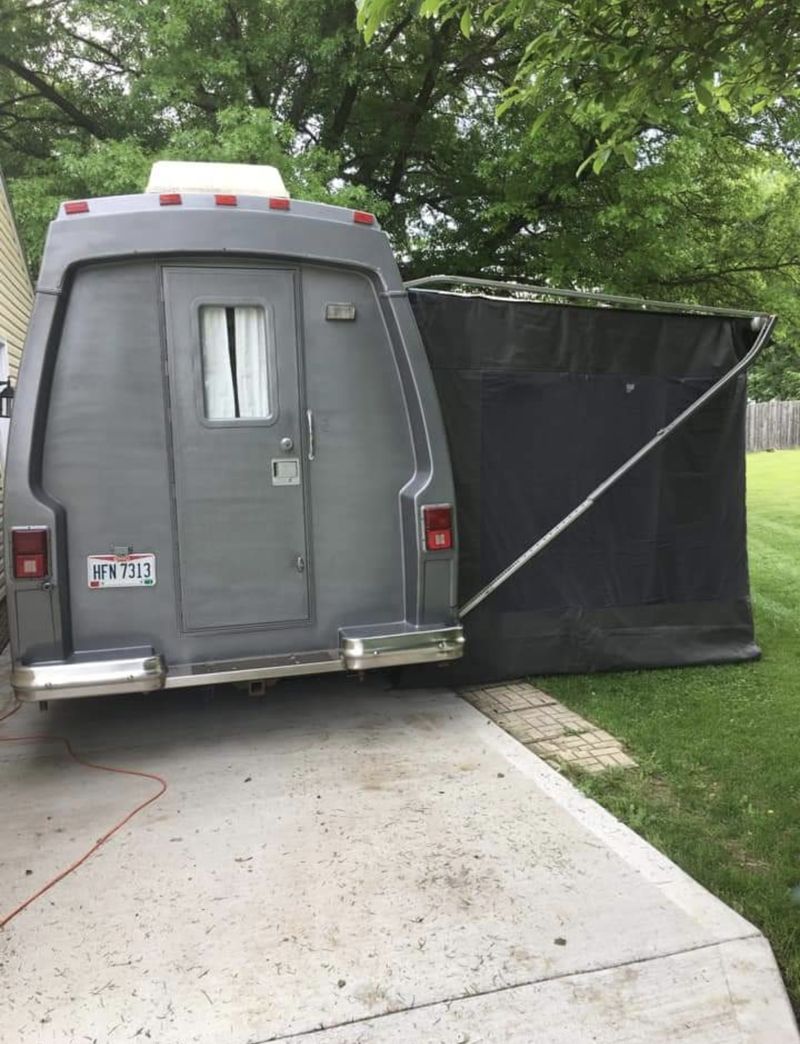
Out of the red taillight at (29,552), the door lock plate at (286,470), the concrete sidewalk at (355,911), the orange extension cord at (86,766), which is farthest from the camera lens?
the door lock plate at (286,470)

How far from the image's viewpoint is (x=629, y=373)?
5.29m

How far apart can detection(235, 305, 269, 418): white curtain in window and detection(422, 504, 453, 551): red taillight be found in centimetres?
102

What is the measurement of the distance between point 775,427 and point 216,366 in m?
30.7

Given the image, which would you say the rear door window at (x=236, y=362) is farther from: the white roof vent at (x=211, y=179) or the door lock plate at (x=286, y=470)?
the white roof vent at (x=211, y=179)

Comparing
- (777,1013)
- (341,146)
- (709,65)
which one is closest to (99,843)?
(777,1013)

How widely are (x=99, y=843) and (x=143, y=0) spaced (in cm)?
958

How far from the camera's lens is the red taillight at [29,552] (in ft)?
12.2

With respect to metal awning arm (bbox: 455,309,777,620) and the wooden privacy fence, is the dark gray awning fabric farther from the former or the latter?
the wooden privacy fence

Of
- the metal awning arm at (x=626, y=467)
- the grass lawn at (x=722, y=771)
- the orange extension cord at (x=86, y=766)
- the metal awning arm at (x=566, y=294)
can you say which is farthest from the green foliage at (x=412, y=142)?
the orange extension cord at (x=86, y=766)

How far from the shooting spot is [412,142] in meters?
11.2

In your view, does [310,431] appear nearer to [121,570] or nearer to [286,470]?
[286,470]

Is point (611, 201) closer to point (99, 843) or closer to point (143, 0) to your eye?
point (143, 0)

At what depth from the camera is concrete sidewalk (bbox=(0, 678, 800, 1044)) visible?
2371 mm

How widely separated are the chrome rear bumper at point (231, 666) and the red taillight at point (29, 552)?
441mm
